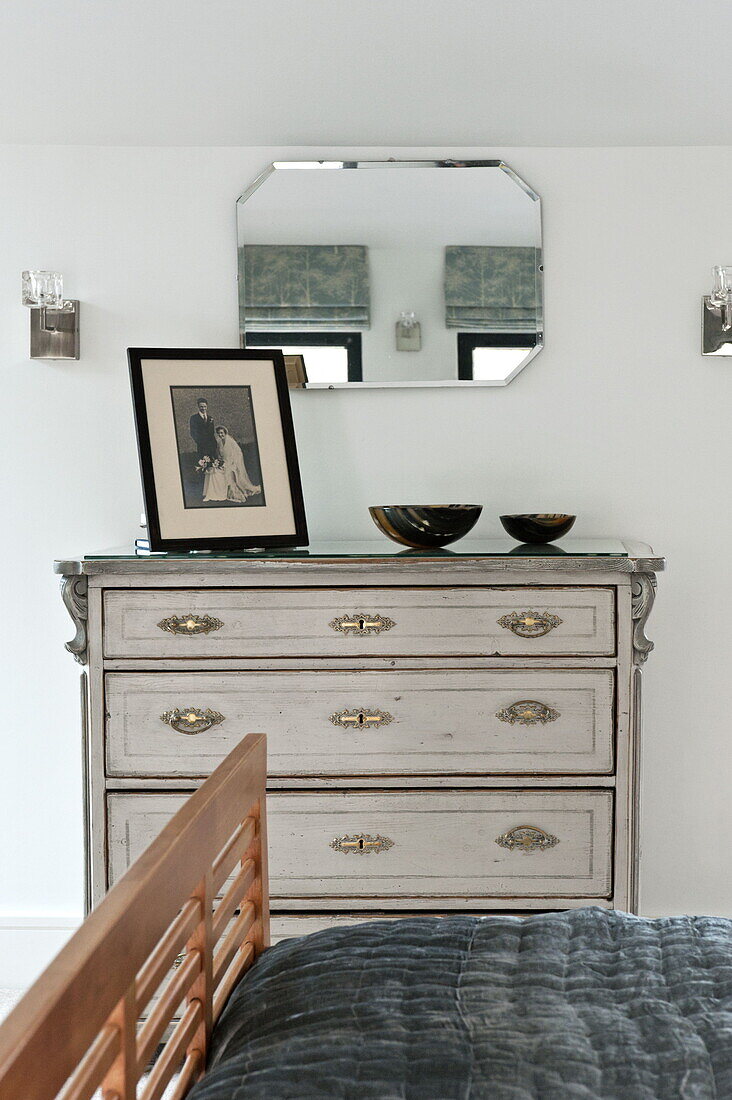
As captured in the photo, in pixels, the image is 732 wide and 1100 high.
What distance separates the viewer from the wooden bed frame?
608mm

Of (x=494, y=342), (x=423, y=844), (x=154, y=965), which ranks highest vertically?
(x=494, y=342)

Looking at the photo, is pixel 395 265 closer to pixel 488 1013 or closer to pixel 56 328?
pixel 56 328

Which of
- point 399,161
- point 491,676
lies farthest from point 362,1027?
point 399,161

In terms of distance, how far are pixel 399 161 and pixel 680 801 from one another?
2002 mm

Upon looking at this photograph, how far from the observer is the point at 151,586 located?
2074 millimetres

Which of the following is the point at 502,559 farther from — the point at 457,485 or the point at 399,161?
the point at 399,161

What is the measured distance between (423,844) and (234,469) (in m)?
1.01

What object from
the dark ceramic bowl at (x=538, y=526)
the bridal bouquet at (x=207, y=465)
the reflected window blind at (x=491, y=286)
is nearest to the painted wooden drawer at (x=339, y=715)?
the dark ceramic bowl at (x=538, y=526)

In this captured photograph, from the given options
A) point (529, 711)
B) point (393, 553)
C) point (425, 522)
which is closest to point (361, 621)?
point (393, 553)

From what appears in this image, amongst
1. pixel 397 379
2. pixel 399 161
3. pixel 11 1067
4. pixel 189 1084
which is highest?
pixel 399 161

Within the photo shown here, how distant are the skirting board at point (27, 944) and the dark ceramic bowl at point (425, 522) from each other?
1458mm

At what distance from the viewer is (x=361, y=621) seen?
6.82 ft

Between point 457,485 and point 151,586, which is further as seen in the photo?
point 457,485

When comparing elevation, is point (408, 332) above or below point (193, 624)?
above
